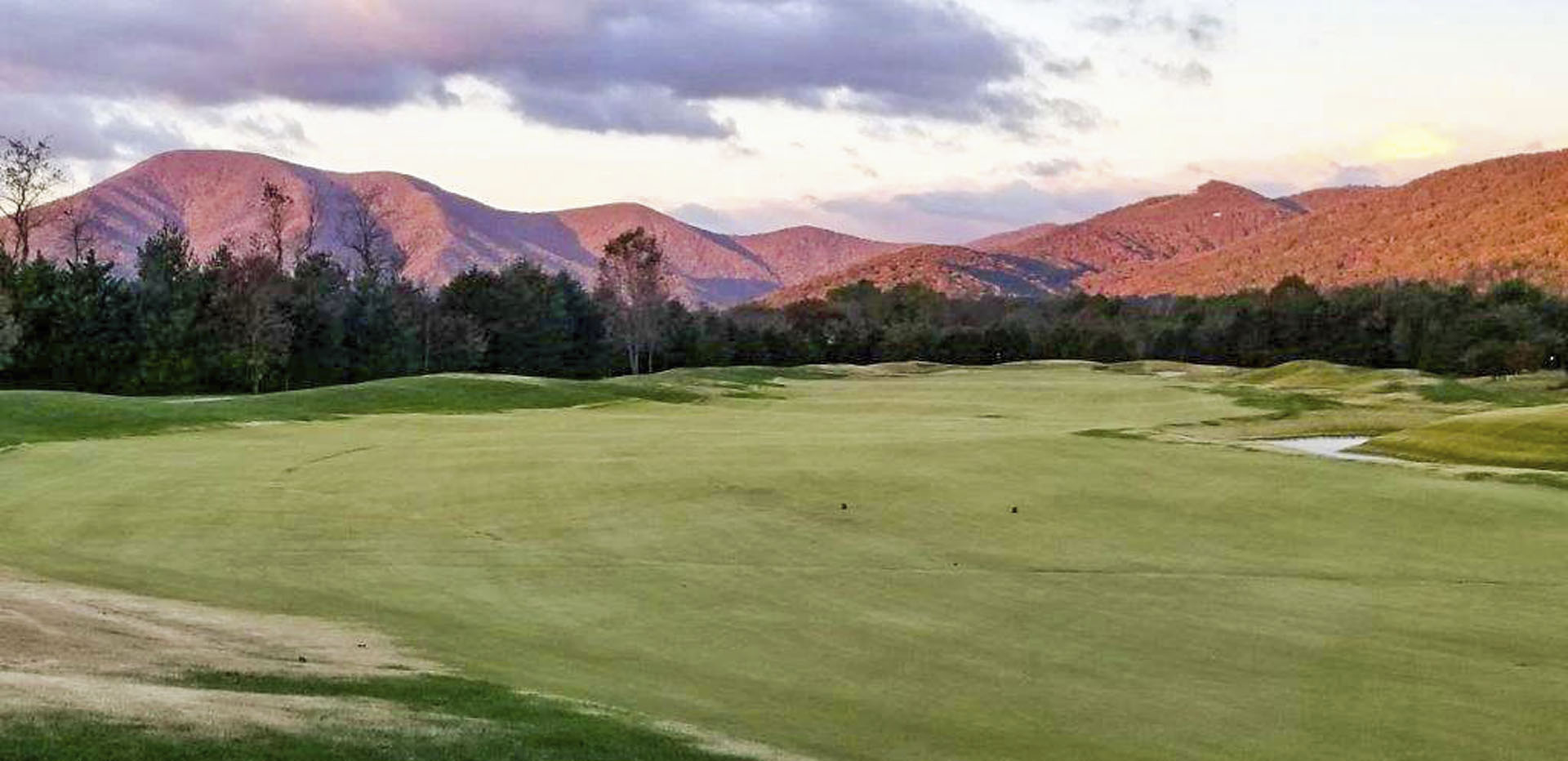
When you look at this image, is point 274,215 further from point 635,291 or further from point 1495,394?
point 1495,394

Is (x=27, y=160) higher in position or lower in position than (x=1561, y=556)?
higher

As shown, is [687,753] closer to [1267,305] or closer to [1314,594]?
[1314,594]

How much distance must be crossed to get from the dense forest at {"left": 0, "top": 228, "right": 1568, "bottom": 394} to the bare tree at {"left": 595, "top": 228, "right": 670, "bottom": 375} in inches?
8.8

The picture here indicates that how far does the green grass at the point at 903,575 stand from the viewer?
14.6 metres

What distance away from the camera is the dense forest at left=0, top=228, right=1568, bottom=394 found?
88.2 m

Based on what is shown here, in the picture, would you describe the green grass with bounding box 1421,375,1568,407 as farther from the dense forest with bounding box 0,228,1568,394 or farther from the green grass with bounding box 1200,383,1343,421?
the dense forest with bounding box 0,228,1568,394

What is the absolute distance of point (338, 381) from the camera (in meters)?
100

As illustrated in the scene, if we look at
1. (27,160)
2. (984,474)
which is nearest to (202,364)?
(27,160)

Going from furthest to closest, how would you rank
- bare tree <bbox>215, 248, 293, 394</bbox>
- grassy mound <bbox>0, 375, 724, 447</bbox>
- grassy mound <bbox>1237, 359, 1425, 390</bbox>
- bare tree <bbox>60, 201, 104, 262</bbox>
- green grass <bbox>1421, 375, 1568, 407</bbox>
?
1. bare tree <bbox>60, 201, 104, 262</bbox>
2. bare tree <bbox>215, 248, 293, 394</bbox>
3. grassy mound <bbox>1237, 359, 1425, 390</bbox>
4. green grass <bbox>1421, 375, 1568, 407</bbox>
5. grassy mound <bbox>0, 375, 724, 447</bbox>

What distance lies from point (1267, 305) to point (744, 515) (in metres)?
141

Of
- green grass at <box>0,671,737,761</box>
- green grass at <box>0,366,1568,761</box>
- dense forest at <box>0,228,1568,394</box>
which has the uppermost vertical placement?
dense forest at <box>0,228,1568,394</box>

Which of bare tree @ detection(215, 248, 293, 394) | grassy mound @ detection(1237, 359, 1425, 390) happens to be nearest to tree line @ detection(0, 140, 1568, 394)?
bare tree @ detection(215, 248, 293, 394)

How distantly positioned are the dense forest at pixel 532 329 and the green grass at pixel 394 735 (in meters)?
72.9

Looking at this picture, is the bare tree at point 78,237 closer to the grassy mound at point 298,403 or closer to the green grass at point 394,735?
the grassy mound at point 298,403
